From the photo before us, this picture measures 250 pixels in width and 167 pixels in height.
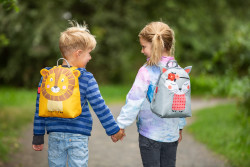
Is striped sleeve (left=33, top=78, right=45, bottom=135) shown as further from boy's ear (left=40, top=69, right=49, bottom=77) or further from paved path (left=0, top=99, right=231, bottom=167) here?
paved path (left=0, top=99, right=231, bottom=167)

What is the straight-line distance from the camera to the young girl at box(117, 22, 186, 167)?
2.92 m

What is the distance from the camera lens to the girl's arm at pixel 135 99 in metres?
2.91

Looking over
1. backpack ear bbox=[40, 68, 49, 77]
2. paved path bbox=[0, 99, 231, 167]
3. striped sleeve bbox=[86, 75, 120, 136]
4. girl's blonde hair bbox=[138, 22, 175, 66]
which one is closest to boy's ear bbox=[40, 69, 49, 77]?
backpack ear bbox=[40, 68, 49, 77]

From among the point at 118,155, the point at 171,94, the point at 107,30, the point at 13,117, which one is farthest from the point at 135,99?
the point at 107,30

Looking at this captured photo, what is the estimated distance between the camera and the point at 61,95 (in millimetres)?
2760

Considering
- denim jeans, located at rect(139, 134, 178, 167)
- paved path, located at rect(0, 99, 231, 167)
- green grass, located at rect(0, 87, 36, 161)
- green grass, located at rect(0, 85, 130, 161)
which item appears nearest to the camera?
denim jeans, located at rect(139, 134, 178, 167)

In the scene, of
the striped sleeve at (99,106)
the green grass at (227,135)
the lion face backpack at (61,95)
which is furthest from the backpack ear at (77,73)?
the green grass at (227,135)

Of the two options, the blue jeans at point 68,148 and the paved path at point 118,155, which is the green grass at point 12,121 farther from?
the blue jeans at point 68,148

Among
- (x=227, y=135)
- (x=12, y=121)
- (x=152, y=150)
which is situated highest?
(x=12, y=121)

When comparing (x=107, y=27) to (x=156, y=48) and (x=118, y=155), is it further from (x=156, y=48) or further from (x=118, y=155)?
(x=156, y=48)

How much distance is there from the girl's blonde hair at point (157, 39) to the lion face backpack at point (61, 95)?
25.8 inches

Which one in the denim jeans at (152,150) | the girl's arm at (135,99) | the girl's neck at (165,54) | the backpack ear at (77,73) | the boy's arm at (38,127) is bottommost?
the denim jeans at (152,150)

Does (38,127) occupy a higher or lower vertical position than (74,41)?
lower

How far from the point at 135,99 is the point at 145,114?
0.17 m
